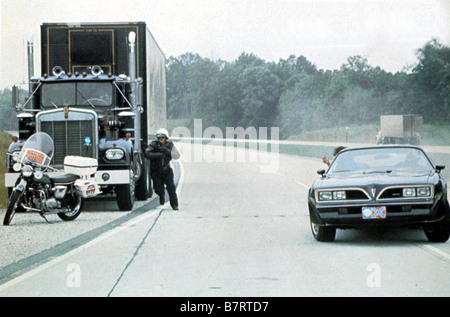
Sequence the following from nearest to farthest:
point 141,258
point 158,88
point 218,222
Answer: point 141,258 < point 218,222 < point 158,88

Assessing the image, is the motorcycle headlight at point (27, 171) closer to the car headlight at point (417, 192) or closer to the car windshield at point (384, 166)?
the car windshield at point (384, 166)

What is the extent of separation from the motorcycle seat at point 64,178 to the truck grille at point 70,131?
1.58 metres

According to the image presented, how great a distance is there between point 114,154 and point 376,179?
24.5 ft

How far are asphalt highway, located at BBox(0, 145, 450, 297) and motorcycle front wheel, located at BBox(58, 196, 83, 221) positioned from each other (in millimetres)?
151

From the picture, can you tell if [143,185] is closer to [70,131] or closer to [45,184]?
[70,131]

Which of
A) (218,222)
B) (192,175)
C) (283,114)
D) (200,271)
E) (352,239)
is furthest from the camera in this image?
(283,114)

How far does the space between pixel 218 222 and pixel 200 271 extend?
5.60 metres

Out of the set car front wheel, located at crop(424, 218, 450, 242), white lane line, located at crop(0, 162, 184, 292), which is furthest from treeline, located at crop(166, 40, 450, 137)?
car front wheel, located at crop(424, 218, 450, 242)

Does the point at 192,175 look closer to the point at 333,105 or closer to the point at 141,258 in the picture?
the point at 141,258

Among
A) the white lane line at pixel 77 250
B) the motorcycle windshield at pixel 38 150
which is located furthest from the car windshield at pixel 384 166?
the motorcycle windshield at pixel 38 150

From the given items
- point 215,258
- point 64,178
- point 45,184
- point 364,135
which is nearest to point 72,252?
point 215,258

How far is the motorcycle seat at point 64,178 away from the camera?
48.9 ft
